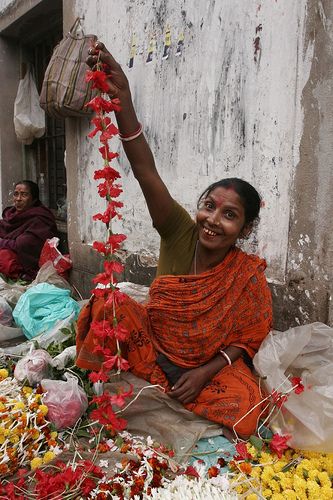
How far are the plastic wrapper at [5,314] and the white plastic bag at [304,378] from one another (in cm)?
214

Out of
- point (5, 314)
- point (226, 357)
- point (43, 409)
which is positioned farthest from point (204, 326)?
point (5, 314)

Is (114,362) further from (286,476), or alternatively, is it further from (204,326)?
(286,476)

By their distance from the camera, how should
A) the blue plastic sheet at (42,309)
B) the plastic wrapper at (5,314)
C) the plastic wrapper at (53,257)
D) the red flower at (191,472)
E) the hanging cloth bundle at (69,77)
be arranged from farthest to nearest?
the plastic wrapper at (53,257) → the hanging cloth bundle at (69,77) → the plastic wrapper at (5,314) → the blue plastic sheet at (42,309) → the red flower at (191,472)

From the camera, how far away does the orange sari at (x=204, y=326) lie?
221 centimetres

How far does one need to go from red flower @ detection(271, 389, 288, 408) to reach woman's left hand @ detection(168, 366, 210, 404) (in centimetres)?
31

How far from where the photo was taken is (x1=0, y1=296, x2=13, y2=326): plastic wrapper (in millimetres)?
3666

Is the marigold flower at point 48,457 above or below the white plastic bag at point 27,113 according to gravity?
below

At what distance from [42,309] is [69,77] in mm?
1956

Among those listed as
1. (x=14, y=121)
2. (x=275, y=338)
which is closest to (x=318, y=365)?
(x=275, y=338)

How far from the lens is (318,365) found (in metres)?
2.26

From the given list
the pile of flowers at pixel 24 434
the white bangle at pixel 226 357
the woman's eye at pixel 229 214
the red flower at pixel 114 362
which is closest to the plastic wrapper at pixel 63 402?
the pile of flowers at pixel 24 434

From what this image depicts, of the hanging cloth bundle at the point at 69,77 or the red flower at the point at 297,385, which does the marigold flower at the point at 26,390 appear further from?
the hanging cloth bundle at the point at 69,77

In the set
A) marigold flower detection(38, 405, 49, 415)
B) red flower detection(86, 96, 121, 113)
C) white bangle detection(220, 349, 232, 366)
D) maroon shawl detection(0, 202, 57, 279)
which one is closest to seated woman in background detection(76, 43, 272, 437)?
white bangle detection(220, 349, 232, 366)

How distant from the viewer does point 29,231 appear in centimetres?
488
